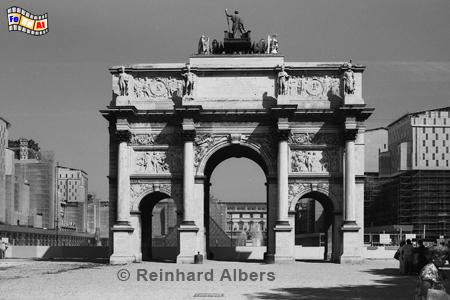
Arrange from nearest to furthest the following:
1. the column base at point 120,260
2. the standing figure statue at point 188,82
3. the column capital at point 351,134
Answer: the column base at point 120,260 → the column capital at point 351,134 → the standing figure statue at point 188,82

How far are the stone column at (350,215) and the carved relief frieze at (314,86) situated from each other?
242cm

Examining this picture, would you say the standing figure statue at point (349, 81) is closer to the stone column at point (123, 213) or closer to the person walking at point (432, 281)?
the stone column at point (123, 213)

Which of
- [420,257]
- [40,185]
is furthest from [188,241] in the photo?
[40,185]

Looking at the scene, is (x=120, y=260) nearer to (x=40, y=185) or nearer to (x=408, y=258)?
(x=408, y=258)

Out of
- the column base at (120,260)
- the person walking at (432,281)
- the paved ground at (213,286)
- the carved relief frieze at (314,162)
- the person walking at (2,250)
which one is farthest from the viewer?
the person walking at (2,250)

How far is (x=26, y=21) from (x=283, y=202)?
62.5 feet

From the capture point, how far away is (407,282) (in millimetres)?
25391

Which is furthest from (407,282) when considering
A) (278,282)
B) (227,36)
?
(227,36)

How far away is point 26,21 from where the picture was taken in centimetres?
2289

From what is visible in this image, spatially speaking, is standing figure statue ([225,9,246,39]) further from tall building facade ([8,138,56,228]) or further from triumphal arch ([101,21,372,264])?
tall building facade ([8,138,56,228])

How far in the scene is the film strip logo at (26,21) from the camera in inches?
885

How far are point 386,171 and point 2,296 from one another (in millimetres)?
94980

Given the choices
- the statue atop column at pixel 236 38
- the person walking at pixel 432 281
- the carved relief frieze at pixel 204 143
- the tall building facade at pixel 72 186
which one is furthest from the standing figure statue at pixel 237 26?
the tall building facade at pixel 72 186

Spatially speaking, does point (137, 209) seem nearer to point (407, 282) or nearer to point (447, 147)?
point (407, 282)
